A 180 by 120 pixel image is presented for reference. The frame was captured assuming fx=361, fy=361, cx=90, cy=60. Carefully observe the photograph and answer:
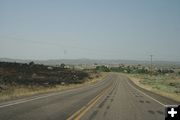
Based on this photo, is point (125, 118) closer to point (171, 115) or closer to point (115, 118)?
point (115, 118)

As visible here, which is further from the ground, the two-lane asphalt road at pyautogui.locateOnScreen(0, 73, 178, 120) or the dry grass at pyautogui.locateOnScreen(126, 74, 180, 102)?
the two-lane asphalt road at pyautogui.locateOnScreen(0, 73, 178, 120)

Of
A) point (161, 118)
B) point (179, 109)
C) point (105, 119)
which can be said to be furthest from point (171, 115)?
point (161, 118)

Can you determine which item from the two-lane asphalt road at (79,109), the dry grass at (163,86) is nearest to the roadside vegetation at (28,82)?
the two-lane asphalt road at (79,109)

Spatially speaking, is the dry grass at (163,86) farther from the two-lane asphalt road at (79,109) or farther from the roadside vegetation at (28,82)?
the roadside vegetation at (28,82)

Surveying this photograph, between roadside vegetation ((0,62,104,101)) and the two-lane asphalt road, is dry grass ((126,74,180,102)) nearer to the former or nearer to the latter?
the two-lane asphalt road

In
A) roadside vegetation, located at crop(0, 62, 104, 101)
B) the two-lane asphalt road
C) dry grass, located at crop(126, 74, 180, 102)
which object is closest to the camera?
the two-lane asphalt road

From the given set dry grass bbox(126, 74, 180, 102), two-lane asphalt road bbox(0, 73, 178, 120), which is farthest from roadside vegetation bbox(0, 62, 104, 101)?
dry grass bbox(126, 74, 180, 102)

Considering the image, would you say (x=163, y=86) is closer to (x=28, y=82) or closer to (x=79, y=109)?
(x=28, y=82)

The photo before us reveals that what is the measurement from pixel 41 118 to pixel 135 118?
3.56 meters

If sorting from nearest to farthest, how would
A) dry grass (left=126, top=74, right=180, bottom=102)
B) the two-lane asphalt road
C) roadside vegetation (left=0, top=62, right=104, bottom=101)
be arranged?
the two-lane asphalt road
roadside vegetation (left=0, top=62, right=104, bottom=101)
dry grass (left=126, top=74, right=180, bottom=102)

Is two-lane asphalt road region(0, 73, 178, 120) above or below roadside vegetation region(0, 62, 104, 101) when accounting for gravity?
above

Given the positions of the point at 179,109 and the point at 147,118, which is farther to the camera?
the point at 147,118

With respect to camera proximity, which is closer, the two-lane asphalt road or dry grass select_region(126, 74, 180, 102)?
the two-lane asphalt road

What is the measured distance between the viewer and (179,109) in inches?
180
